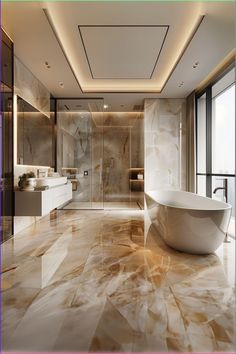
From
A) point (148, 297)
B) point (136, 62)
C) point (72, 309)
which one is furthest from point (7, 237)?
point (136, 62)

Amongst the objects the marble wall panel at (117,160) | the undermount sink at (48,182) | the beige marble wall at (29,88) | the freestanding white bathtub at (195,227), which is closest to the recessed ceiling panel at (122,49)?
the beige marble wall at (29,88)

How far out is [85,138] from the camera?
5426mm

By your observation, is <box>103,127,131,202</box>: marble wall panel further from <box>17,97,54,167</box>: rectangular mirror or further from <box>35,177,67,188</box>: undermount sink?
<box>35,177,67,188</box>: undermount sink

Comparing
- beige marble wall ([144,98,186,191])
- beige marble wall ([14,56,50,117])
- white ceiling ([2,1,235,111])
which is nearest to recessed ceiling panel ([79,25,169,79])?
white ceiling ([2,1,235,111])

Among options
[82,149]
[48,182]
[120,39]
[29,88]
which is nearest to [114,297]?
[48,182]

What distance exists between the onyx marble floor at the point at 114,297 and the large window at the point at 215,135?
5.53 feet

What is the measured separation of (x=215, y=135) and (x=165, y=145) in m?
1.17

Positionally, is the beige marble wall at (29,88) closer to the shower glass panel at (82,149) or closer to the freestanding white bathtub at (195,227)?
the shower glass panel at (82,149)

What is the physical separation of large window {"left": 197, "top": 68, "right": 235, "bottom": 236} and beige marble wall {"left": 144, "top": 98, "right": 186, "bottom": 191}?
0.52 metres

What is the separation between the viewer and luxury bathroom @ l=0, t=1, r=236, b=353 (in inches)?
57.4

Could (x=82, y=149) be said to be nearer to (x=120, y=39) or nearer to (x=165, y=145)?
(x=165, y=145)

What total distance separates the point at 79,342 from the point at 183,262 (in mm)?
1392

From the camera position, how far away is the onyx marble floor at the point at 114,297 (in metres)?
1.28

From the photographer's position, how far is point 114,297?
1.70 meters
